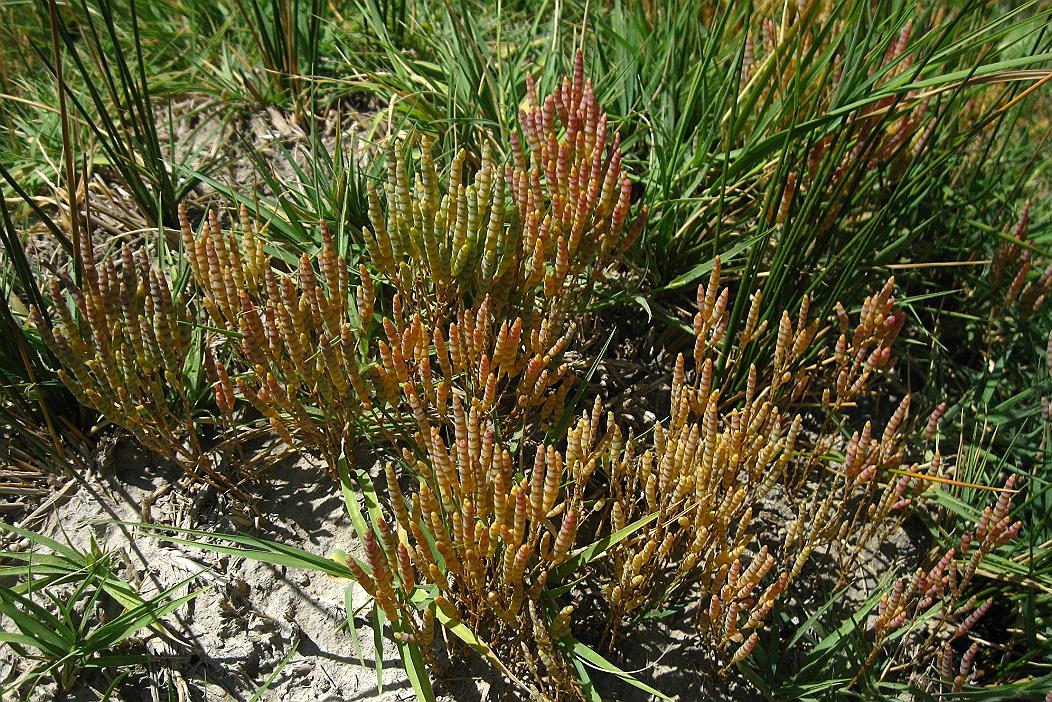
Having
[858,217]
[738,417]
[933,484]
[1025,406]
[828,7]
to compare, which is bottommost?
[933,484]

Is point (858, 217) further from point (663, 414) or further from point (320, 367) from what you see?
point (320, 367)

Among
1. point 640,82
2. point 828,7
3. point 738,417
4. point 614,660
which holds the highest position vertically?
point 828,7

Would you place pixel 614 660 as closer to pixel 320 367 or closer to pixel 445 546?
pixel 445 546

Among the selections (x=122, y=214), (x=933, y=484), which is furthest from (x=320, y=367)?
(x=933, y=484)

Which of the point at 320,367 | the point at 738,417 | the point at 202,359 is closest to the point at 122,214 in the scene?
the point at 202,359

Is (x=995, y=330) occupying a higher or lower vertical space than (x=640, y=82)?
lower

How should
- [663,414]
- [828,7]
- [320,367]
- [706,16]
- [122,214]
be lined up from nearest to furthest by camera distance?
[320,367] < [663,414] < [122,214] < [828,7] < [706,16]

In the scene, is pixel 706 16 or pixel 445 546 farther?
pixel 706 16

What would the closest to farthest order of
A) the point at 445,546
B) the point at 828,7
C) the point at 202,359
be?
the point at 445,546 → the point at 202,359 → the point at 828,7

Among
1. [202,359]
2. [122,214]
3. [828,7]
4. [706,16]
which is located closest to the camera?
[202,359]
